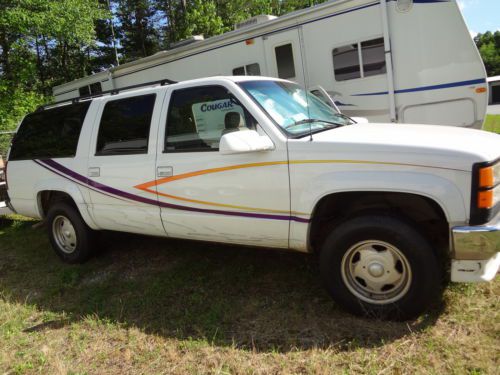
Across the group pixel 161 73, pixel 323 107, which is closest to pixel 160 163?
pixel 323 107

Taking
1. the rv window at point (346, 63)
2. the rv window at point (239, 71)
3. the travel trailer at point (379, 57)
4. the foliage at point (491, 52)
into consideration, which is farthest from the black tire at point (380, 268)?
the foliage at point (491, 52)

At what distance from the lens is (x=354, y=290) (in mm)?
3057

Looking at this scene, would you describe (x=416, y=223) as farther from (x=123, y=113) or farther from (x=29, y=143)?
(x=29, y=143)

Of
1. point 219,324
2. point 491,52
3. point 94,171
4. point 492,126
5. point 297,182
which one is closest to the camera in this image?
point 297,182

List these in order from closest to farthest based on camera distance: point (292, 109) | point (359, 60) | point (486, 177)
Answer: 1. point (486, 177)
2. point (292, 109)
3. point (359, 60)

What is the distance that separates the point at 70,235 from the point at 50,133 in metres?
1.21

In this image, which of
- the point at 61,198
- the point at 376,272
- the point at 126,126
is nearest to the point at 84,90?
the point at 61,198

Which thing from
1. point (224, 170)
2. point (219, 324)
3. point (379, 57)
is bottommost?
point (219, 324)

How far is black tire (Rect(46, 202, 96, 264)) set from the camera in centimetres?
470

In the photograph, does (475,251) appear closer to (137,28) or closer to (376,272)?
(376,272)

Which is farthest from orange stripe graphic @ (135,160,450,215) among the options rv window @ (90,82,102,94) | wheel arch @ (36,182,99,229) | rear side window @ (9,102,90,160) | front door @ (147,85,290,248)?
rv window @ (90,82,102,94)

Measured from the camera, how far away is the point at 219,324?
3264 millimetres

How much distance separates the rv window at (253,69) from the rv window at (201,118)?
4032 mm

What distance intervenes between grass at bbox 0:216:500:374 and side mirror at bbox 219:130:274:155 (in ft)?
4.41
